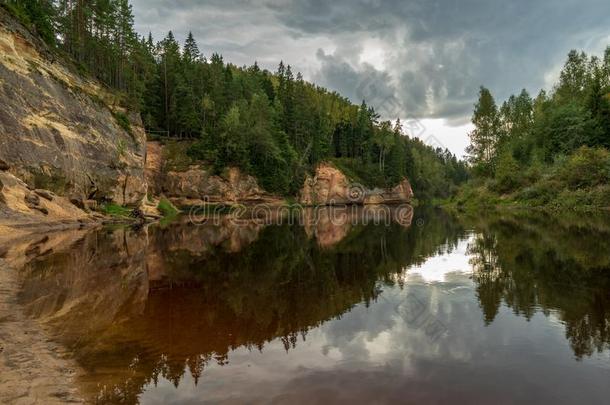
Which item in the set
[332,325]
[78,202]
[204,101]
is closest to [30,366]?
[332,325]

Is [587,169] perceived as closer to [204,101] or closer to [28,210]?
[28,210]

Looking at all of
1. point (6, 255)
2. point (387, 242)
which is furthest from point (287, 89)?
point (6, 255)

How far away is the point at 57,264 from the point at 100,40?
58.0 m

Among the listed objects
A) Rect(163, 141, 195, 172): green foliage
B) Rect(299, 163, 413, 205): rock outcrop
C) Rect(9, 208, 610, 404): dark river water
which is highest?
Rect(163, 141, 195, 172): green foliage

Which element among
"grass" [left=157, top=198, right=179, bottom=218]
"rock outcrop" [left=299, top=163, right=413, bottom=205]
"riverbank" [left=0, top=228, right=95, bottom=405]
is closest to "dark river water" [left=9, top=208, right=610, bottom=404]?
"riverbank" [left=0, top=228, right=95, bottom=405]

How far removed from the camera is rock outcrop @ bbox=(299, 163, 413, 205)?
88350 mm

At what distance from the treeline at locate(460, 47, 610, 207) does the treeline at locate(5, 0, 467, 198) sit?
36869 mm

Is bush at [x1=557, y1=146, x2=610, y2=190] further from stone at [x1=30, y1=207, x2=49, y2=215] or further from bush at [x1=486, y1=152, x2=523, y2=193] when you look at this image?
stone at [x1=30, y1=207, x2=49, y2=215]

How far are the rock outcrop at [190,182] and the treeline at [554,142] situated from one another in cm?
4363

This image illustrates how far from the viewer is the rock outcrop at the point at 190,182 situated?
63.8 metres

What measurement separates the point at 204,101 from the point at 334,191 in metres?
37.4

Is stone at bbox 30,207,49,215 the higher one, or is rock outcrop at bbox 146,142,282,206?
rock outcrop at bbox 146,142,282,206

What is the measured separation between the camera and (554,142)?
2425 inches

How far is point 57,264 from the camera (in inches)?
622
